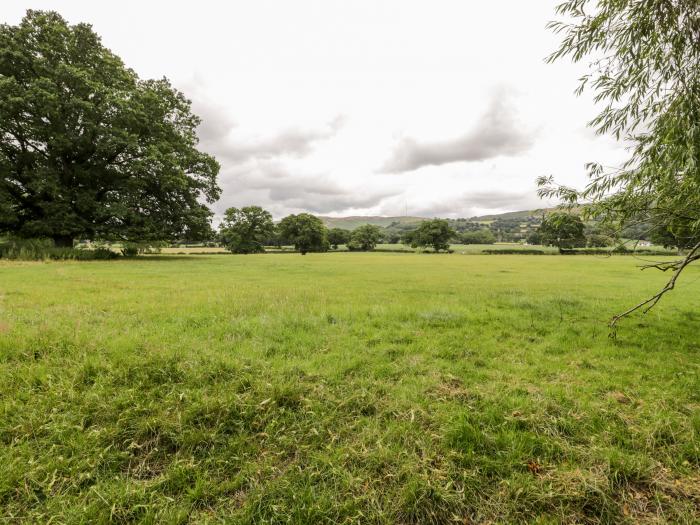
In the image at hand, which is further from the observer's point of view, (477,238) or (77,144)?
(477,238)

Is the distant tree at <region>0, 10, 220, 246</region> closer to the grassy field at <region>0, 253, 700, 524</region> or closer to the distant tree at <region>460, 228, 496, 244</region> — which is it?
the grassy field at <region>0, 253, 700, 524</region>

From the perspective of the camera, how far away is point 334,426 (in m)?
4.23

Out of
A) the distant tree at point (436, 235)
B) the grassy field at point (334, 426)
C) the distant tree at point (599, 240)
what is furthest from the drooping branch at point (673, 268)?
the distant tree at point (436, 235)

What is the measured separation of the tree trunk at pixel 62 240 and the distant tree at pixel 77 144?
8 cm

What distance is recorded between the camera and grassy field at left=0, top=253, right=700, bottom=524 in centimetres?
312

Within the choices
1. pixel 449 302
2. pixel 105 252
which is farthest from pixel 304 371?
pixel 105 252

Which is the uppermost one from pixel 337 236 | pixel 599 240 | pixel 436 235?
pixel 337 236

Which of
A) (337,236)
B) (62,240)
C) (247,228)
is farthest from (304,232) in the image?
(62,240)

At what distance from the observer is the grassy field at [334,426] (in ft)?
10.2

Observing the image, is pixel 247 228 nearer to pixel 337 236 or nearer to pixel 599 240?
pixel 337 236

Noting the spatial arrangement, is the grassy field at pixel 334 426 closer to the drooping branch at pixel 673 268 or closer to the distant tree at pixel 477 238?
the drooping branch at pixel 673 268

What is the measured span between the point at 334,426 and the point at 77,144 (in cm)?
3644

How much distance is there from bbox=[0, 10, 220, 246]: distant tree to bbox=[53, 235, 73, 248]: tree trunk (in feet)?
0.27

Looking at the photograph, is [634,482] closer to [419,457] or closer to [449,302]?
[419,457]
